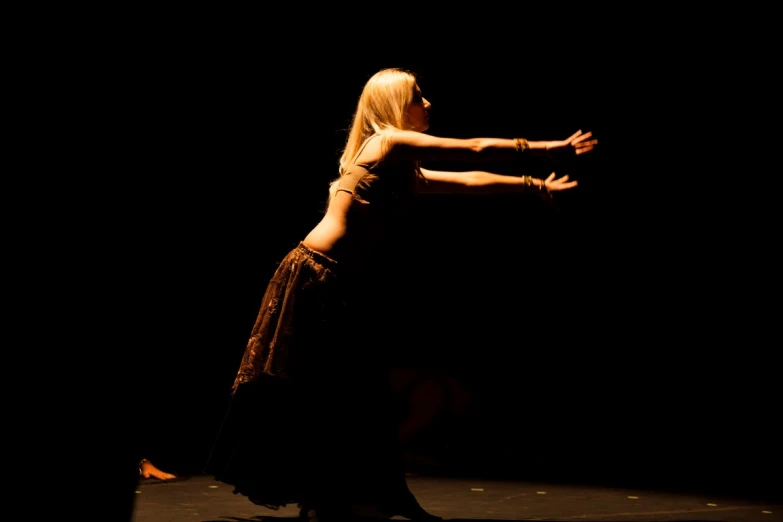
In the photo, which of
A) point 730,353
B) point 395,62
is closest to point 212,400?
point 395,62

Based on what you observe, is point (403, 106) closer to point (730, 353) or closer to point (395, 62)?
point (395, 62)

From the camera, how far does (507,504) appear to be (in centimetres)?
329

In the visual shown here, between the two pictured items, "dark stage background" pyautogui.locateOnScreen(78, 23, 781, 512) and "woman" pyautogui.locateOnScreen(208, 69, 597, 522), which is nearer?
"woman" pyautogui.locateOnScreen(208, 69, 597, 522)

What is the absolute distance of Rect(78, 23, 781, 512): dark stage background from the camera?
4.73 metres

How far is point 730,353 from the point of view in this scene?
535 cm

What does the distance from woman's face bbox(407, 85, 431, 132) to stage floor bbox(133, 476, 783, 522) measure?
122 cm

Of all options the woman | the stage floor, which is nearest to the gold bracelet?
the woman

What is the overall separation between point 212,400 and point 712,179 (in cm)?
306

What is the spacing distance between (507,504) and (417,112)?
4.93 feet

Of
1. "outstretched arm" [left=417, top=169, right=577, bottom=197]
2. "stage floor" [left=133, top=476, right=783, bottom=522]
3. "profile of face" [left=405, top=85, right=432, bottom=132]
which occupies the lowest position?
"stage floor" [left=133, top=476, right=783, bottom=522]

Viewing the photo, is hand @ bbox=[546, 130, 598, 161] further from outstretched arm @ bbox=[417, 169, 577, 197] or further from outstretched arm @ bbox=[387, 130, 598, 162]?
outstretched arm @ bbox=[417, 169, 577, 197]

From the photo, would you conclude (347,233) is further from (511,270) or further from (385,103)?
(511,270)

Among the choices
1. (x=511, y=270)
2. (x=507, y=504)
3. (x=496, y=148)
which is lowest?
(x=507, y=504)

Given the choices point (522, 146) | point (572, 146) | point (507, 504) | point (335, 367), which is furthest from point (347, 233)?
point (507, 504)
